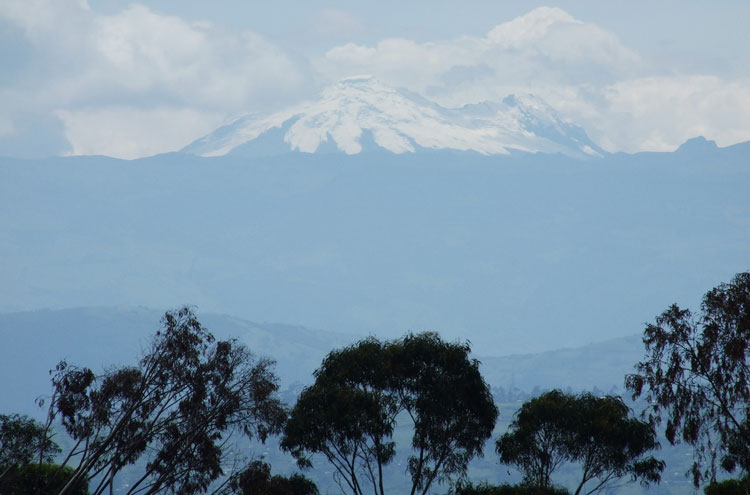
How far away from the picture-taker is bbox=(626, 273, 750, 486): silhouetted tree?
3644 centimetres

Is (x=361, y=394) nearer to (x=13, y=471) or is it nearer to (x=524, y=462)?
(x=524, y=462)

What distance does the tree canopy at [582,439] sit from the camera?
42719 mm

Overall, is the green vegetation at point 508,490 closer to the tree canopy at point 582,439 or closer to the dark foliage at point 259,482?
the tree canopy at point 582,439

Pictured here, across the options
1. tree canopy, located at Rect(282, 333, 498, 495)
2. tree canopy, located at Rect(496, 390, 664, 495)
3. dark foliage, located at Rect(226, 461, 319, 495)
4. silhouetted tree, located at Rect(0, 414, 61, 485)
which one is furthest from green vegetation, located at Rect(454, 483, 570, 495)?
silhouetted tree, located at Rect(0, 414, 61, 485)

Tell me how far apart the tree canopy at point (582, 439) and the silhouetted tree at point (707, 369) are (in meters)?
4.62

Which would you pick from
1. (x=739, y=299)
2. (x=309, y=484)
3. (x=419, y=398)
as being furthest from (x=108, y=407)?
(x=739, y=299)

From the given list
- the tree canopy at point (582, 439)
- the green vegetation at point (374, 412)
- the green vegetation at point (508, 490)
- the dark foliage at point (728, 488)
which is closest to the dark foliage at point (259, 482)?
the green vegetation at point (374, 412)

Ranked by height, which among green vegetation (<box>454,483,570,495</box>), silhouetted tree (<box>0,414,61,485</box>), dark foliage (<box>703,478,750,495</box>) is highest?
silhouetted tree (<box>0,414,61,485</box>)

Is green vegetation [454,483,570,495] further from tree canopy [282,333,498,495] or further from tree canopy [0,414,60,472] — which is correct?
tree canopy [0,414,60,472]

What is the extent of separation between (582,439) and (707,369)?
779 centimetres

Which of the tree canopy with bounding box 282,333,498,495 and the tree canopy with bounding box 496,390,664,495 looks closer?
the tree canopy with bounding box 282,333,498,495

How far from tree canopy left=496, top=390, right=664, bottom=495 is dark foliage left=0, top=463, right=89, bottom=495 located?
63.1ft

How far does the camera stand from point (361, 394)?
4075 centimetres

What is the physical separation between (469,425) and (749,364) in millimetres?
11782
